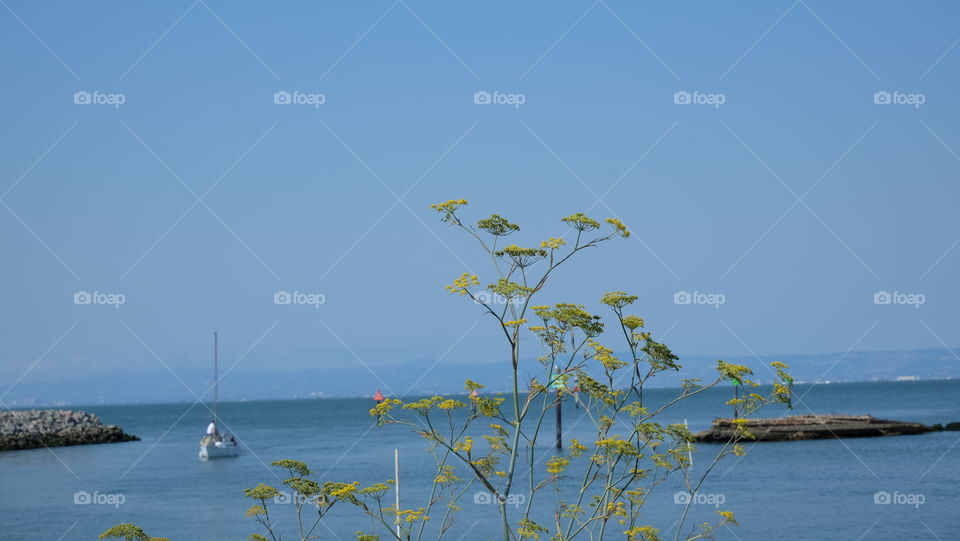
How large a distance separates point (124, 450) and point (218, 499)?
37.8m

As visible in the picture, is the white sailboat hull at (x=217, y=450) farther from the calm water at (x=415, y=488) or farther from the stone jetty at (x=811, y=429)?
the stone jetty at (x=811, y=429)

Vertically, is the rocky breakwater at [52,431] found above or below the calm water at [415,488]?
above

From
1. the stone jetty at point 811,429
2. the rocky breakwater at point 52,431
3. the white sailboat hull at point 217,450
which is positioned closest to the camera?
the stone jetty at point 811,429

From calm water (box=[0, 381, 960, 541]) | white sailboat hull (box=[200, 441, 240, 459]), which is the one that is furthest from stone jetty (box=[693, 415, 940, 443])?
white sailboat hull (box=[200, 441, 240, 459])

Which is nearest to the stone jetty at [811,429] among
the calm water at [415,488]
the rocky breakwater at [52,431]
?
the calm water at [415,488]

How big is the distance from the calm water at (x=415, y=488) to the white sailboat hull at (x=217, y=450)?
0.74m

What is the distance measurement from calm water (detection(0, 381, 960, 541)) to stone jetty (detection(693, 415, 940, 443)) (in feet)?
5.06

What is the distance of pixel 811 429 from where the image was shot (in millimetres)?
68688

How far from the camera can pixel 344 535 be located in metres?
32.8

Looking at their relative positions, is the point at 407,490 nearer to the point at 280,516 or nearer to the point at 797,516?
the point at 280,516

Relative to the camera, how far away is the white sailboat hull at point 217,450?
220 feet

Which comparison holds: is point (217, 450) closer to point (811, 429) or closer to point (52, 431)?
point (52, 431)

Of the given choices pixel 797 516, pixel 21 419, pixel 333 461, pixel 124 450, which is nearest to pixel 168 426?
pixel 21 419

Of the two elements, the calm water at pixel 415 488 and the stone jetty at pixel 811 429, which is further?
the stone jetty at pixel 811 429
